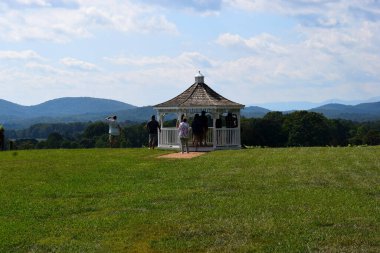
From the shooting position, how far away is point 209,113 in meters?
32.1

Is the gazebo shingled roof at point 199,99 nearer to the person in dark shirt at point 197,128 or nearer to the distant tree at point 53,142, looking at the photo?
the person in dark shirt at point 197,128

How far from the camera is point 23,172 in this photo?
66.4 feet

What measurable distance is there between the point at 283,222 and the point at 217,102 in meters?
20.1

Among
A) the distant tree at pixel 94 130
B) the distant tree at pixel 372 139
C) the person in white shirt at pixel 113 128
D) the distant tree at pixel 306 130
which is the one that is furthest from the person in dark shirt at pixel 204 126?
the distant tree at pixel 94 130

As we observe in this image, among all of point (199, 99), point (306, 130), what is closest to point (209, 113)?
point (199, 99)

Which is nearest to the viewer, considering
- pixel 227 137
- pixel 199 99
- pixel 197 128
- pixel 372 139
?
pixel 197 128

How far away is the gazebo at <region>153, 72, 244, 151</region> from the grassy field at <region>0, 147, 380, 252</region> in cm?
861

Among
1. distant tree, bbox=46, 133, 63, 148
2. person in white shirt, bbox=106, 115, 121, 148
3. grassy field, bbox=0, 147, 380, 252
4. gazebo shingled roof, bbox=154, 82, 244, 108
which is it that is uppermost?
gazebo shingled roof, bbox=154, 82, 244, 108

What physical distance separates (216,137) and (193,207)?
1750cm

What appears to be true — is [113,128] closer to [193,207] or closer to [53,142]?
[193,207]

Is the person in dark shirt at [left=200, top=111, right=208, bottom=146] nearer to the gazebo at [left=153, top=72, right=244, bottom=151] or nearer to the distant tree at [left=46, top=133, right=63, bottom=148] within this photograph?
the gazebo at [left=153, top=72, right=244, bottom=151]

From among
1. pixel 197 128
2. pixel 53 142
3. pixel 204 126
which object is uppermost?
pixel 204 126

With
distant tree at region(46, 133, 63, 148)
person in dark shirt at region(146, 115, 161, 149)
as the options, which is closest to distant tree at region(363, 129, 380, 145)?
distant tree at region(46, 133, 63, 148)

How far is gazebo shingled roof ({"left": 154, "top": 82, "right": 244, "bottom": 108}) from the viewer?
31141mm
